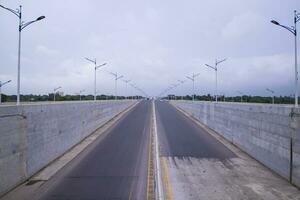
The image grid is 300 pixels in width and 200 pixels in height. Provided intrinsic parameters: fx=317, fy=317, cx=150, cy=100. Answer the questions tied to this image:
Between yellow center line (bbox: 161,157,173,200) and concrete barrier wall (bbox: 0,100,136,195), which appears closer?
yellow center line (bbox: 161,157,173,200)

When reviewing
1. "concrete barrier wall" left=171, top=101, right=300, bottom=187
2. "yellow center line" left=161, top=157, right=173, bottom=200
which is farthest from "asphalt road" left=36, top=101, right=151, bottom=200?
"concrete barrier wall" left=171, top=101, right=300, bottom=187

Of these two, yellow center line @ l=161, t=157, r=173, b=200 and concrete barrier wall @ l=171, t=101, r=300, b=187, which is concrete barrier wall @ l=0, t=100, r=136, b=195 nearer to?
yellow center line @ l=161, t=157, r=173, b=200

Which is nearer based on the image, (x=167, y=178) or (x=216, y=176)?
(x=167, y=178)

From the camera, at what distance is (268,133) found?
16344mm

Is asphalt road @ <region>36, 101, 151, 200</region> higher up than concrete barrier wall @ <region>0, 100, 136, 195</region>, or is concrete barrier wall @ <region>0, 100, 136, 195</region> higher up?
concrete barrier wall @ <region>0, 100, 136, 195</region>

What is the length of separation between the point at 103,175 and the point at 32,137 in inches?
148

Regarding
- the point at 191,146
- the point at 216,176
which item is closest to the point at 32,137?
the point at 216,176

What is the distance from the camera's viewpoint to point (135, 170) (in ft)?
49.5

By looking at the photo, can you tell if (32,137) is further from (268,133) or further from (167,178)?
(268,133)

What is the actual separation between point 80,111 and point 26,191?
43.4ft

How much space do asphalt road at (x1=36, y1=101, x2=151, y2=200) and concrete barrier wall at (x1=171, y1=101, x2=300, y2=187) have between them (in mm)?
6278

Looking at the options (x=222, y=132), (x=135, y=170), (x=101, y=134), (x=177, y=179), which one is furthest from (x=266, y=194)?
(x=101, y=134)

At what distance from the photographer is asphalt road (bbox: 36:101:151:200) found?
11.6 metres

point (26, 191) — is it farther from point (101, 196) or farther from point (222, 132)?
point (222, 132)
